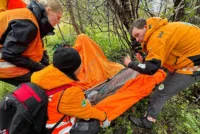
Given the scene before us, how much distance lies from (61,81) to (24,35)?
2.46 feet

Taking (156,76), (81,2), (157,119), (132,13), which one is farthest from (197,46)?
(81,2)

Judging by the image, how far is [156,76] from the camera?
351 centimetres

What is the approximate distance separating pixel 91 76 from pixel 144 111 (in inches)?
37.0

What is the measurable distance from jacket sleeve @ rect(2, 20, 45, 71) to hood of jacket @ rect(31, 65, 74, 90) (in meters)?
0.59

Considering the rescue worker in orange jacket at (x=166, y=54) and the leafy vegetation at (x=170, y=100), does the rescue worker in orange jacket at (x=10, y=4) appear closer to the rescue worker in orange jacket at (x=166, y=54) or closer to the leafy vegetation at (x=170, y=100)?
the leafy vegetation at (x=170, y=100)

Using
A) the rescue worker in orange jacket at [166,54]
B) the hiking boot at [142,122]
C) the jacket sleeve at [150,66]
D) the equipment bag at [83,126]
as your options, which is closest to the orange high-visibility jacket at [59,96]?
the equipment bag at [83,126]

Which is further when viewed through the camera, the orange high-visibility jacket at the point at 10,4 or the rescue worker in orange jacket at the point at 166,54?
the orange high-visibility jacket at the point at 10,4

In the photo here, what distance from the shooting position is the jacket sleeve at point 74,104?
2326 mm

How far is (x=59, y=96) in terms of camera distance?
2307 millimetres

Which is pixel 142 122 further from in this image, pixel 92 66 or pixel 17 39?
pixel 17 39

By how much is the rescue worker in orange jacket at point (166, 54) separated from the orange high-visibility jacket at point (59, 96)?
951 mm

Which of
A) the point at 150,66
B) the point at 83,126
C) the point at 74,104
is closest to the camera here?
the point at 74,104

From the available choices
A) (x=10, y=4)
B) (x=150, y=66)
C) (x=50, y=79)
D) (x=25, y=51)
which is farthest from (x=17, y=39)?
(x=150, y=66)

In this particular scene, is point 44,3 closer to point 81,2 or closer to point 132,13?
point 132,13
